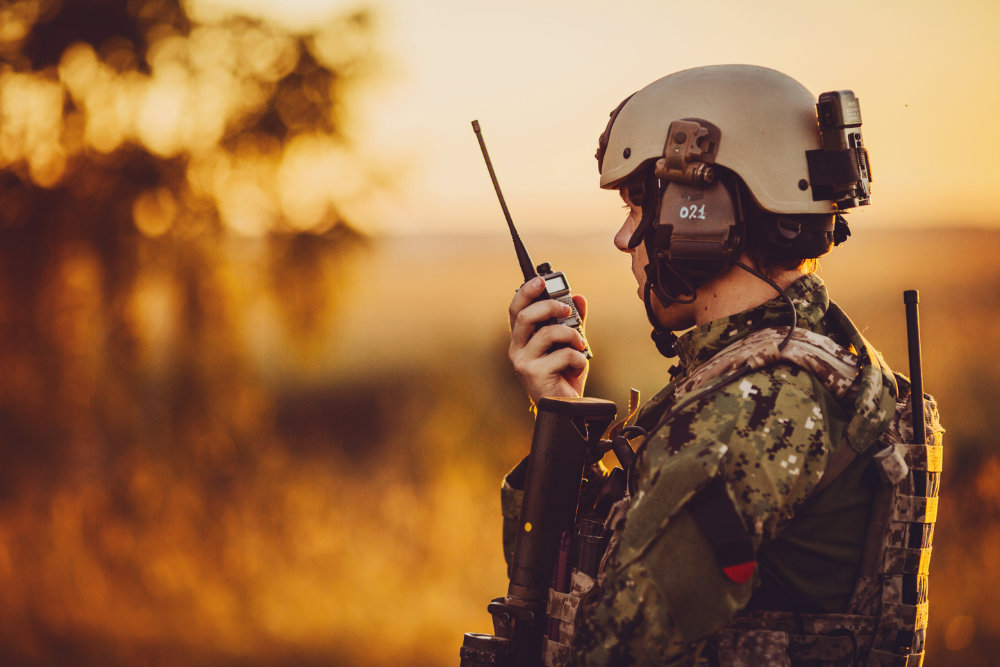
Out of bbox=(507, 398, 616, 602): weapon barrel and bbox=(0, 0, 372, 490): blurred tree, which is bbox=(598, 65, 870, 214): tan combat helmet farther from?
bbox=(0, 0, 372, 490): blurred tree

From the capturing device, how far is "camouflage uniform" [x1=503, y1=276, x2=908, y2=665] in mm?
1666

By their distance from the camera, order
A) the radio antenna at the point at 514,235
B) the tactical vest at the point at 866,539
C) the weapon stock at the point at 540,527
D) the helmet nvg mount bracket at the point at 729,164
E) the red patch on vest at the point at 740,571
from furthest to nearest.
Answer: the radio antenna at the point at 514,235 → the weapon stock at the point at 540,527 → the helmet nvg mount bracket at the point at 729,164 → the tactical vest at the point at 866,539 → the red patch on vest at the point at 740,571

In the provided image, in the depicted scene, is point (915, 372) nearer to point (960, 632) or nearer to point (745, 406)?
point (745, 406)

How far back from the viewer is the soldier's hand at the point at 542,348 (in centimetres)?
248

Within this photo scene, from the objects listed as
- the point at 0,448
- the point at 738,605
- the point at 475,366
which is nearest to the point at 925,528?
the point at 738,605

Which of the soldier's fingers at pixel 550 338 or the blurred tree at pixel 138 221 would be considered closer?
the soldier's fingers at pixel 550 338

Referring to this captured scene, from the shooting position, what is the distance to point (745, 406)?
5.85 feet

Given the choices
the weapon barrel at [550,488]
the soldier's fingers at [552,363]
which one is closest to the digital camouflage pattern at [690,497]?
the weapon barrel at [550,488]

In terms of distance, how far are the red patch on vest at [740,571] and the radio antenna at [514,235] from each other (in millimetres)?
1279

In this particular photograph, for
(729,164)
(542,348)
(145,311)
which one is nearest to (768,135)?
(729,164)

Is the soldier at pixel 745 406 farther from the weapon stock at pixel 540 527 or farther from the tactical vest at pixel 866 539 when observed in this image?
the weapon stock at pixel 540 527

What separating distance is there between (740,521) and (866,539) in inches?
16.4

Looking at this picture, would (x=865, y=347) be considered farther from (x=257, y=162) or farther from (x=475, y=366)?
(x=475, y=366)

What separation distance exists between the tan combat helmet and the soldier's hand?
1.42 feet
